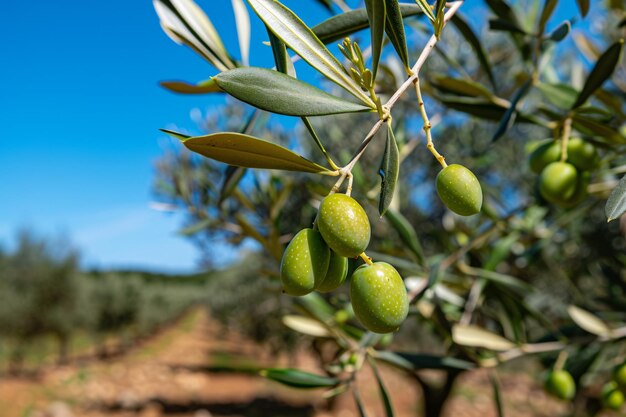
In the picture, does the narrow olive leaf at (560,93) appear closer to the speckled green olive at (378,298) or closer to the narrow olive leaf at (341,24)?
the narrow olive leaf at (341,24)

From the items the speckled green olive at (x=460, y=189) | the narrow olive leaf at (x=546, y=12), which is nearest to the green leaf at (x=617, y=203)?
the speckled green olive at (x=460, y=189)

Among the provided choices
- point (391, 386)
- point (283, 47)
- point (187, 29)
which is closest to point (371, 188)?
point (187, 29)

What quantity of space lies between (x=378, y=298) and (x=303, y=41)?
12.2 inches

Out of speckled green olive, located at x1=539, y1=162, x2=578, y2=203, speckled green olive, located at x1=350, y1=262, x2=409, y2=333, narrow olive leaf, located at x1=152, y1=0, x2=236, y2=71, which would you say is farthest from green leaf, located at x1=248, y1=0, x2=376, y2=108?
speckled green olive, located at x1=539, y1=162, x2=578, y2=203

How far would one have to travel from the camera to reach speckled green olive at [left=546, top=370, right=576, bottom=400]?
1.31 m

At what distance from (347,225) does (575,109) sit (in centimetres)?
72

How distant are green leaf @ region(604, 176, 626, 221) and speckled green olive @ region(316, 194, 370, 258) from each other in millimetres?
279

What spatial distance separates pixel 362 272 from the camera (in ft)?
1.95

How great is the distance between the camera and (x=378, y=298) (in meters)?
0.58

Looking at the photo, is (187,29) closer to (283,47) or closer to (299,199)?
(283,47)

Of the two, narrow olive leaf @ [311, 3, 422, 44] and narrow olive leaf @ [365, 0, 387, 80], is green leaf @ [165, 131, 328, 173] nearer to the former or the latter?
narrow olive leaf @ [365, 0, 387, 80]

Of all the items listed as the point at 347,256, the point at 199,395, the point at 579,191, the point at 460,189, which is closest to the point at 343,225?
the point at 347,256

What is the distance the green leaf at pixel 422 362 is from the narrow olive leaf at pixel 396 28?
2.32 ft

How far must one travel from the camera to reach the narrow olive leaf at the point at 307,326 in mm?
1361
